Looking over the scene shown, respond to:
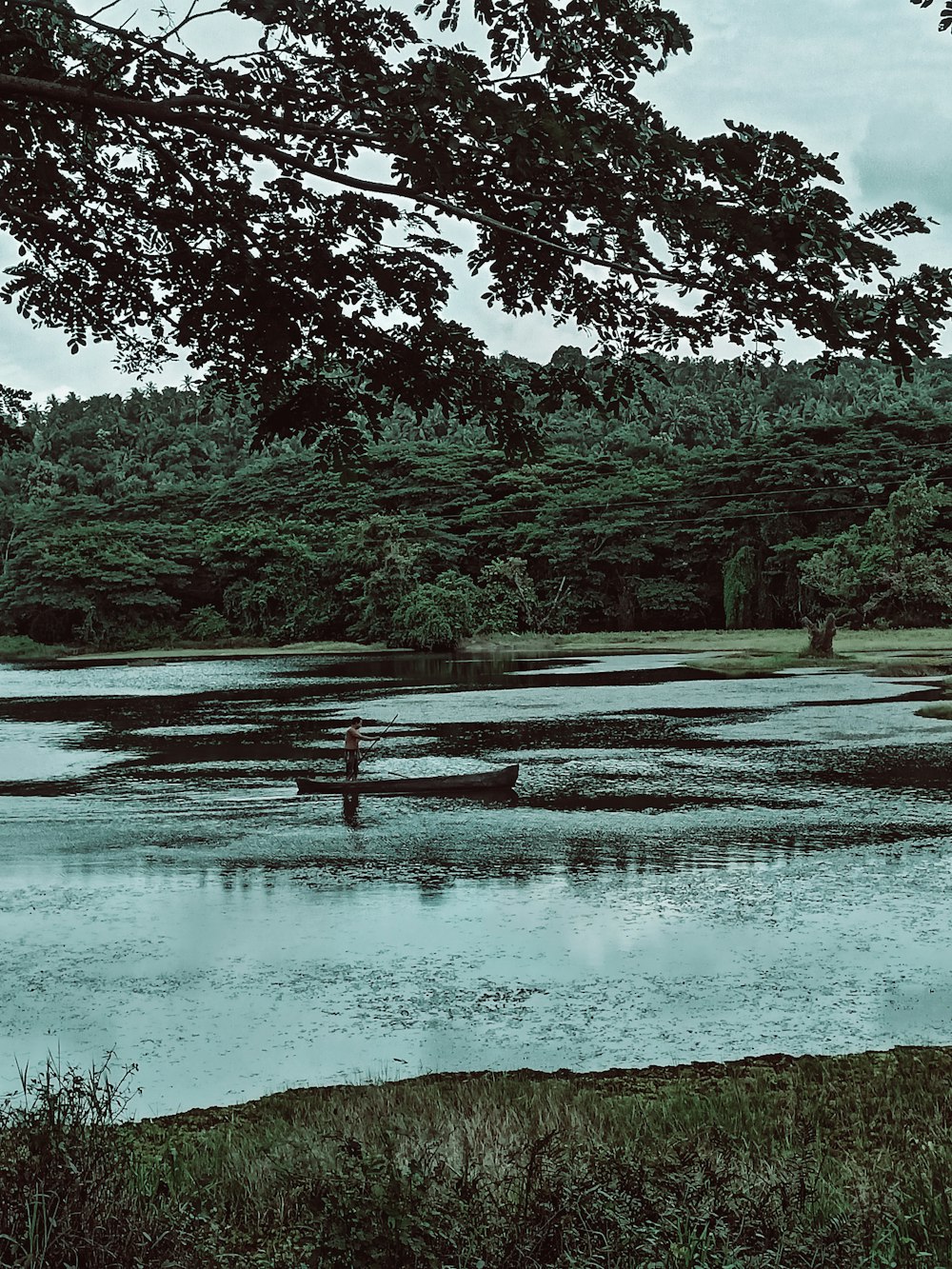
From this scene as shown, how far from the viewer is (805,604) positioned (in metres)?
74.6

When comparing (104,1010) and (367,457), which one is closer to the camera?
(367,457)

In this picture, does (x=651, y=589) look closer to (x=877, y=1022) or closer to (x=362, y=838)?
(x=362, y=838)

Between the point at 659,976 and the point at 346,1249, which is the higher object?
the point at 346,1249

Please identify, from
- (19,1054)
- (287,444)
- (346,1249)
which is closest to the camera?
(346,1249)

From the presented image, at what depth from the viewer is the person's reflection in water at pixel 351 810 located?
60.1 feet

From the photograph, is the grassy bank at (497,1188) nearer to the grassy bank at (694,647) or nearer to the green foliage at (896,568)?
the grassy bank at (694,647)

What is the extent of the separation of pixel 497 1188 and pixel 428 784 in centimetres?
1559

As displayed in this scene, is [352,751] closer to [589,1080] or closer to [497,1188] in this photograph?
[589,1080]

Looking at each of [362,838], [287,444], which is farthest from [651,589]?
[362,838]

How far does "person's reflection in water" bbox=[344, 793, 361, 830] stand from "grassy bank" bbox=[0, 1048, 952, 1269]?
1124cm

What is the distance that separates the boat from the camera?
20078mm

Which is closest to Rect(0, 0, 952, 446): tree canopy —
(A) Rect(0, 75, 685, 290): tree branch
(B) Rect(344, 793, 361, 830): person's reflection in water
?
(A) Rect(0, 75, 685, 290): tree branch

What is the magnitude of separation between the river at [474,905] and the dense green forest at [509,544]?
45.3m

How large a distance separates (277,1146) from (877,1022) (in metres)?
4.90
